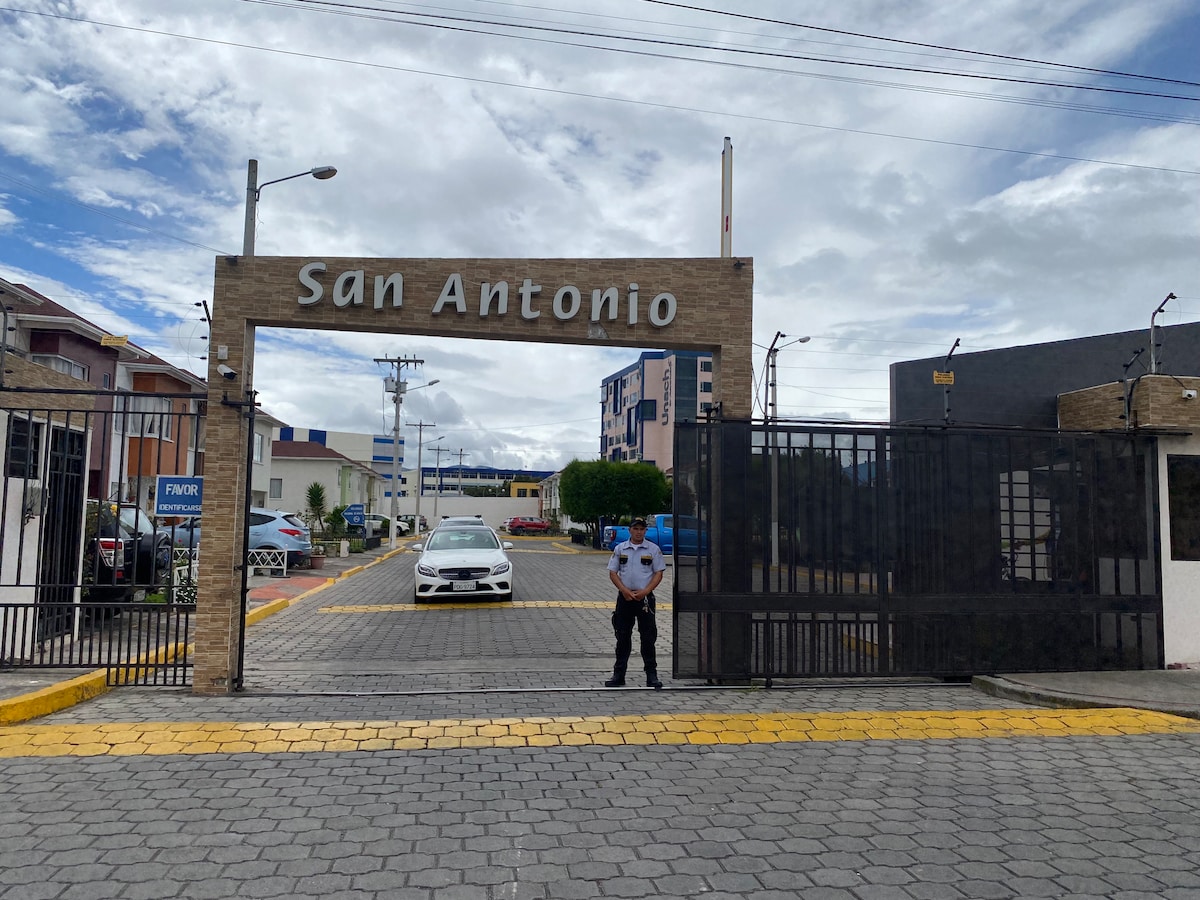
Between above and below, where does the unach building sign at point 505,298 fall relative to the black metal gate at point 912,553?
above

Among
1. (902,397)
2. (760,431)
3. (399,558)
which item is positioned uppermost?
(902,397)

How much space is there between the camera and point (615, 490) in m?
41.2

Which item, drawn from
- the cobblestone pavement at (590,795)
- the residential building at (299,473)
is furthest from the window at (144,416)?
the residential building at (299,473)

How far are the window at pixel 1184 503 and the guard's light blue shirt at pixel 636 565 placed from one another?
5.34m

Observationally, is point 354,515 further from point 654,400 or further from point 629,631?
point 654,400

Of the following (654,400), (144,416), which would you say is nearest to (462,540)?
(144,416)

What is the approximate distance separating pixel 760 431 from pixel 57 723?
20.6ft

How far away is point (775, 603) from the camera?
25.4 feet

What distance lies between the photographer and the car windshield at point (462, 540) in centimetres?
1695

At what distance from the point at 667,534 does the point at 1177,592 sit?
891 inches

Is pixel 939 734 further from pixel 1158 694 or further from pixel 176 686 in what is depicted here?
pixel 176 686

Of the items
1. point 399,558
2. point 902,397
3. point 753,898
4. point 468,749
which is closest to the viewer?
point 753,898

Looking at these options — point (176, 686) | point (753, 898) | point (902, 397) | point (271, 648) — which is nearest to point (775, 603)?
point (753, 898)

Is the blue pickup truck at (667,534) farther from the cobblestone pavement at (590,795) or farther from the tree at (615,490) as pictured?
the tree at (615,490)
